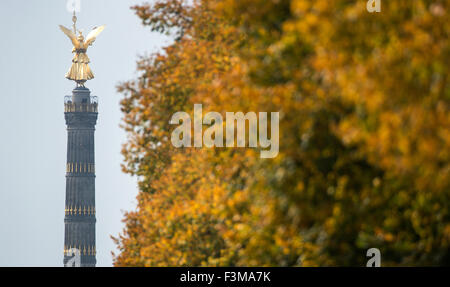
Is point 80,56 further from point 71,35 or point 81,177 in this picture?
point 81,177

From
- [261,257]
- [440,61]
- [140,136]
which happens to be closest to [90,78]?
[140,136]

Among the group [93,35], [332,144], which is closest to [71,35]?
[93,35]

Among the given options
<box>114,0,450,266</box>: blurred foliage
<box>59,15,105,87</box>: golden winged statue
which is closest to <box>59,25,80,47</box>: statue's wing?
<box>59,15,105,87</box>: golden winged statue

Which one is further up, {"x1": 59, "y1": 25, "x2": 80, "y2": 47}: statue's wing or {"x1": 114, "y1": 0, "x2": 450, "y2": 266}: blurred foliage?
{"x1": 59, "y1": 25, "x2": 80, "y2": 47}: statue's wing

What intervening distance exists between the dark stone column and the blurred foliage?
6017cm

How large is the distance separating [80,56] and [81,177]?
9228 mm

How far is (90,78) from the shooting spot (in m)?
86.4

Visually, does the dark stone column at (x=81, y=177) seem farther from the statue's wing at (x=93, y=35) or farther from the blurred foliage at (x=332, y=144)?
the blurred foliage at (x=332, y=144)

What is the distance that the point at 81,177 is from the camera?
84375mm

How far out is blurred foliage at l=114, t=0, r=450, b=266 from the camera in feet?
40.1

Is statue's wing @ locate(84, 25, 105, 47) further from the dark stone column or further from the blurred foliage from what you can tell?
the blurred foliage

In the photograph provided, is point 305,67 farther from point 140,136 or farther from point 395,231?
point 140,136

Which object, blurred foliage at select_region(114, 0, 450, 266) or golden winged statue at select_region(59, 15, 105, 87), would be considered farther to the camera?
golden winged statue at select_region(59, 15, 105, 87)
